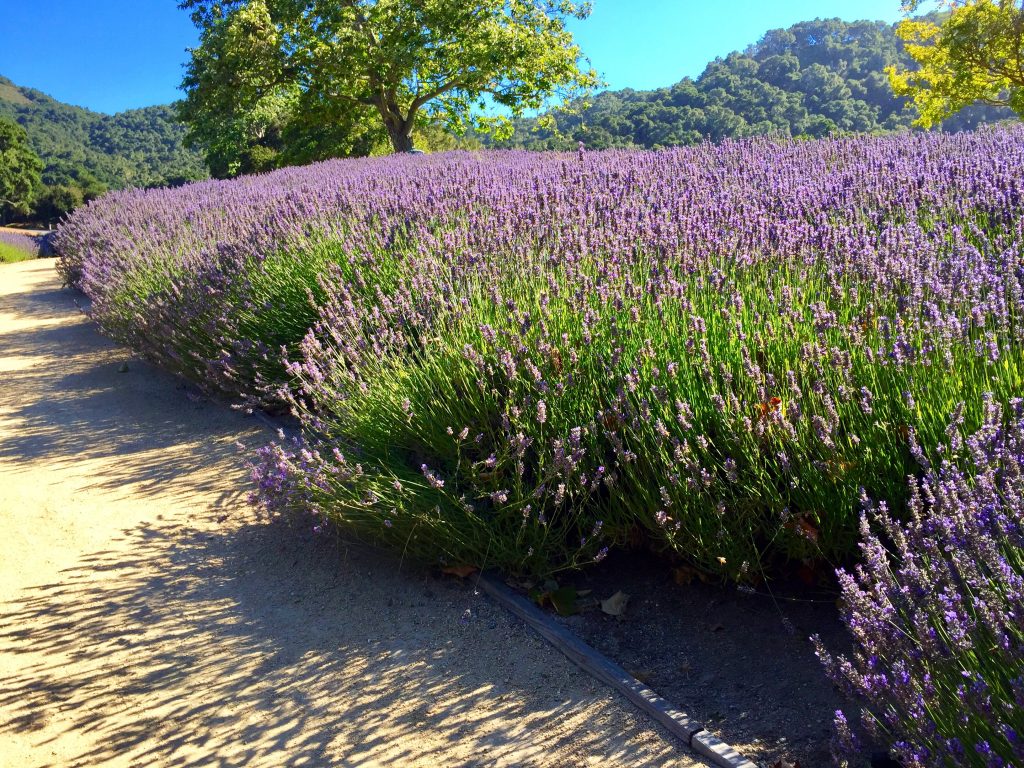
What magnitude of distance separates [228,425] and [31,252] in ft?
70.2

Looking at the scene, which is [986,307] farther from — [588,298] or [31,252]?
[31,252]

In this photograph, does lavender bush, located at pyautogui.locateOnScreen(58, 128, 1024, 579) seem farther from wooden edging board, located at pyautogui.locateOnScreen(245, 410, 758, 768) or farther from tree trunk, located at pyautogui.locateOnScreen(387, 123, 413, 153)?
tree trunk, located at pyautogui.locateOnScreen(387, 123, 413, 153)

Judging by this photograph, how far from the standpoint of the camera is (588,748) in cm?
227

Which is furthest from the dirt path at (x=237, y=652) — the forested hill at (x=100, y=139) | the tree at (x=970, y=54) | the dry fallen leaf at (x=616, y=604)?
the forested hill at (x=100, y=139)

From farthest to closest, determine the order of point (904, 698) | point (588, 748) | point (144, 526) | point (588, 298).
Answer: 1. point (144, 526)
2. point (588, 298)
3. point (588, 748)
4. point (904, 698)

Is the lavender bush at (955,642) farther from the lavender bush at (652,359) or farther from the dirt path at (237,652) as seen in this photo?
the dirt path at (237,652)

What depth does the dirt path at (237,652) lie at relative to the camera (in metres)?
2.39

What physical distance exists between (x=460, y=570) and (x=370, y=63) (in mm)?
19967

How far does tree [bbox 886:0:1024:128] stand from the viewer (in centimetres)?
1241

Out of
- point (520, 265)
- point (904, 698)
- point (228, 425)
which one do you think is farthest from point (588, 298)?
point (228, 425)

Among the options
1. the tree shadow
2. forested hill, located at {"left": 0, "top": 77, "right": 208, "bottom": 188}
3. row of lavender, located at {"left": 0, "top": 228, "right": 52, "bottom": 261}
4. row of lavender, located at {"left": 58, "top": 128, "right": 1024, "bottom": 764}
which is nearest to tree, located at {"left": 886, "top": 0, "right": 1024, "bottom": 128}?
row of lavender, located at {"left": 58, "top": 128, "right": 1024, "bottom": 764}

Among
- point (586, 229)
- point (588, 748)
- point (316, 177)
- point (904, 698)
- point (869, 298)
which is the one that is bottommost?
point (588, 748)

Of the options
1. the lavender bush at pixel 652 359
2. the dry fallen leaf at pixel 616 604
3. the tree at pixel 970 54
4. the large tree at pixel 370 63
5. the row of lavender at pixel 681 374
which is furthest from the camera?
the large tree at pixel 370 63

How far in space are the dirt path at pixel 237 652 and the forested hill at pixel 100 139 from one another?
62342mm
